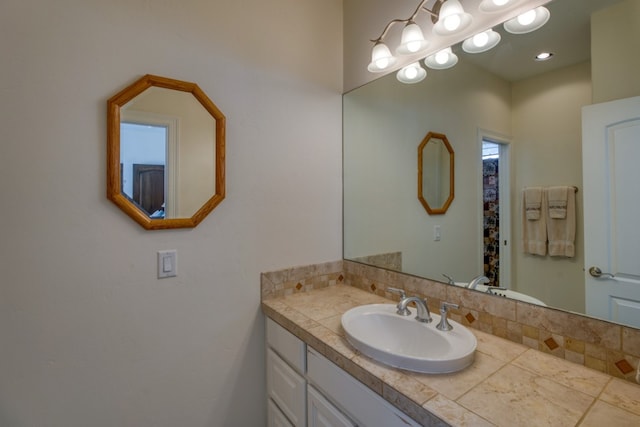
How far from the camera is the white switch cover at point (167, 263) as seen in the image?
51.8 inches

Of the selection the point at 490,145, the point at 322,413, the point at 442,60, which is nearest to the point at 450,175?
the point at 490,145

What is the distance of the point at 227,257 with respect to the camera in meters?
1.48

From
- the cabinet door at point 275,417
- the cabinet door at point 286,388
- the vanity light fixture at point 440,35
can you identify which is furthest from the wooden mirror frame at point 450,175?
the cabinet door at point 275,417

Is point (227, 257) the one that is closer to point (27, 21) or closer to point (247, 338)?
point (247, 338)

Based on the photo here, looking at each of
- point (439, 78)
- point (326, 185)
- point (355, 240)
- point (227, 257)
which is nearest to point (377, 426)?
point (227, 257)

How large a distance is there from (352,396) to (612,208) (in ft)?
3.36

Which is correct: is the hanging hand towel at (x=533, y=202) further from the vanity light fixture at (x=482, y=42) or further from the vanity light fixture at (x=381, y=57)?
the vanity light fixture at (x=381, y=57)

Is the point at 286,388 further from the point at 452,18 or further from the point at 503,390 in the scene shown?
the point at 452,18

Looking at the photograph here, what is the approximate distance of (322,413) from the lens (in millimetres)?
1151

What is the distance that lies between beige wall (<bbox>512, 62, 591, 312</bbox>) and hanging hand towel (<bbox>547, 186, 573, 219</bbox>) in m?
0.02

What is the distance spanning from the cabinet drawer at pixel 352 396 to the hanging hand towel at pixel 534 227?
2.61 feet

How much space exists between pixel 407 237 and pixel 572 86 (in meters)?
0.95

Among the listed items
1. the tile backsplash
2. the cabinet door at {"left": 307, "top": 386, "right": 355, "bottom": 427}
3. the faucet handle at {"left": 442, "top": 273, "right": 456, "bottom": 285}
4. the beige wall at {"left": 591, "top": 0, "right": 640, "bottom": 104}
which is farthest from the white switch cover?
the beige wall at {"left": 591, "top": 0, "right": 640, "bottom": 104}

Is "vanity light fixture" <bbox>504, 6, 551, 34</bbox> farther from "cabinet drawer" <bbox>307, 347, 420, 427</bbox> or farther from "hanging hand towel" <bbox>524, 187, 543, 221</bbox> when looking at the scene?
"cabinet drawer" <bbox>307, 347, 420, 427</bbox>
